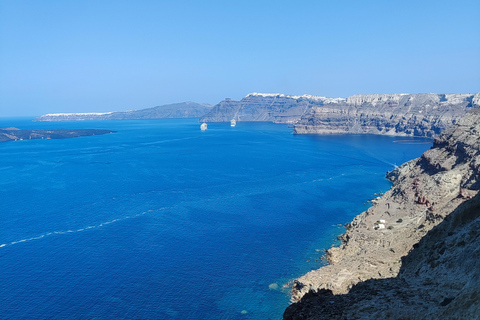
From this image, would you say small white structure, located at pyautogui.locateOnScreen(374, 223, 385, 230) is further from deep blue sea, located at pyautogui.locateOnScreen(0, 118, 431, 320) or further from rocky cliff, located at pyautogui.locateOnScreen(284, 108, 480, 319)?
deep blue sea, located at pyautogui.locateOnScreen(0, 118, 431, 320)

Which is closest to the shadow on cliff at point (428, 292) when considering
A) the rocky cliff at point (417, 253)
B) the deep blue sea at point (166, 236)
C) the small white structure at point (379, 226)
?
the rocky cliff at point (417, 253)

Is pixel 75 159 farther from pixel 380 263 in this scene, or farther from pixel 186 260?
pixel 380 263

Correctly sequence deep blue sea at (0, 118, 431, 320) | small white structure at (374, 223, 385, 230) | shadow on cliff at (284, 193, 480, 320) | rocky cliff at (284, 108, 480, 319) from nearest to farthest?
shadow on cliff at (284, 193, 480, 320) < rocky cliff at (284, 108, 480, 319) < deep blue sea at (0, 118, 431, 320) < small white structure at (374, 223, 385, 230)

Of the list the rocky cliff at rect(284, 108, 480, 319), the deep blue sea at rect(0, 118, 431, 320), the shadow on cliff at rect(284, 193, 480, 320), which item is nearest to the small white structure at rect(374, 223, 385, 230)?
the rocky cliff at rect(284, 108, 480, 319)

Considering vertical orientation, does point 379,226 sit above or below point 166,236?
above

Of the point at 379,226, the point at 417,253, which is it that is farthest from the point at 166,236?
the point at 417,253

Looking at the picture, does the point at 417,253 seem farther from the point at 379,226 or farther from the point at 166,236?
the point at 166,236

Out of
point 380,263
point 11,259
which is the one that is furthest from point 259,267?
point 11,259
